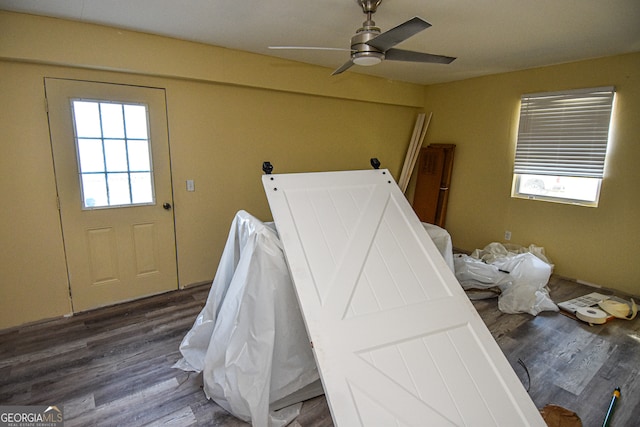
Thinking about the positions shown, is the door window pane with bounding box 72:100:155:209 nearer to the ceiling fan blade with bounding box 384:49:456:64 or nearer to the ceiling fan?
the ceiling fan

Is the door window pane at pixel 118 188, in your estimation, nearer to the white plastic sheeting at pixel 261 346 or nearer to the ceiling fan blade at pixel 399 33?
the white plastic sheeting at pixel 261 346

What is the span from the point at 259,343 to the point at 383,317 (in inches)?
27.5

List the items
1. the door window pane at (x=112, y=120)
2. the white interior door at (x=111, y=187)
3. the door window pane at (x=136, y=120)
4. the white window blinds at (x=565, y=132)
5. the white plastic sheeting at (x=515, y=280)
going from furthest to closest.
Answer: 1. the white window blinds at (x=565, y=132)
2. the white plastic sheeting at (x=515, y=280)
3. the door window pane at (x=136, y=120)
4. the door window pane at (x=112, y=120)
5. the white interior door at (x=111, y=187)

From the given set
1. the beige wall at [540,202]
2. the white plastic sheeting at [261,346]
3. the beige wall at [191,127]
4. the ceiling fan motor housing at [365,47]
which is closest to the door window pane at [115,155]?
the beige wall at [191,127]

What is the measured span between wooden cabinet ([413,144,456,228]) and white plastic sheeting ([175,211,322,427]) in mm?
3703

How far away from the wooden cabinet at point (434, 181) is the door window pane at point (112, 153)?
386cm

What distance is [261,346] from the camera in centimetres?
176

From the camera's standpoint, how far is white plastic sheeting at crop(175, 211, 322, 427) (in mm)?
1755

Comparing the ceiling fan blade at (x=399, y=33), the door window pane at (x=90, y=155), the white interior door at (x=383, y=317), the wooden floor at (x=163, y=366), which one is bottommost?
the wooden floor at (x=163, y=366)

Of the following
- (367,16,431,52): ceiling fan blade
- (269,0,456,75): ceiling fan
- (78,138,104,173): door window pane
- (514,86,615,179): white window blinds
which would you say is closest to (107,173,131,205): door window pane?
(78,138,104,173): door window pane

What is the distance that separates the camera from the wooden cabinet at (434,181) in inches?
192

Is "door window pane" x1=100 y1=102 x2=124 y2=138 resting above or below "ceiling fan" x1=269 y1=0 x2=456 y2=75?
below

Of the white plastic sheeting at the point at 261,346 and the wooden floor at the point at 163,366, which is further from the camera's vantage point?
the wooden floor at the point at 163,366

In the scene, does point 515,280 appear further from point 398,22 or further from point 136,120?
point 136,120
